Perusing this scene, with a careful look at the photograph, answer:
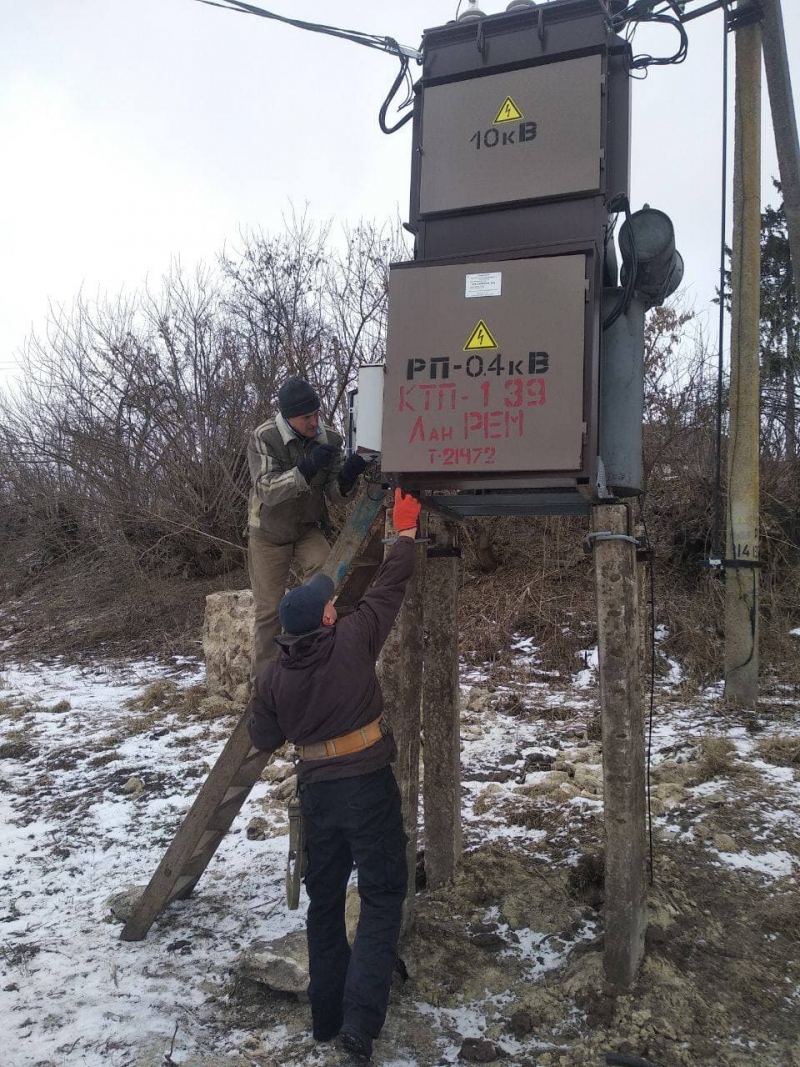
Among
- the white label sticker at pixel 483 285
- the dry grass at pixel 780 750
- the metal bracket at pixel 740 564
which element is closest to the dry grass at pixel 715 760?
the dry grass at pixel 780 750

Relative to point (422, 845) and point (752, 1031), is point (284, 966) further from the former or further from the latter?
point (752, 1031)

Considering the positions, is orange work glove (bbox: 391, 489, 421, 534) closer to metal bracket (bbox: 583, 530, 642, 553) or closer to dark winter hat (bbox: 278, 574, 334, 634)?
dark winter hat (bbox: 278, 574, 334, 634)

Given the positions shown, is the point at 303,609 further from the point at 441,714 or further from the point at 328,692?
the point at 441,714

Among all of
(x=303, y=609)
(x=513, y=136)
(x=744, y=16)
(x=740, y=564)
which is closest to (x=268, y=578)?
(x=303, y=609)

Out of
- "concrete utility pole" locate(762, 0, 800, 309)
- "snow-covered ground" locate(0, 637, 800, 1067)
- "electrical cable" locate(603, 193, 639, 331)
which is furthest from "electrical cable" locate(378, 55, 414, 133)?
"snow-covered ground" locate(0, 637, 800, 1067)

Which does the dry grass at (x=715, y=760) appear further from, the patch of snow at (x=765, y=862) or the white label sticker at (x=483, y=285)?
the white label sticker at (x=483, y=285)

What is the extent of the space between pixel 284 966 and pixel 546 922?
1.30 meters

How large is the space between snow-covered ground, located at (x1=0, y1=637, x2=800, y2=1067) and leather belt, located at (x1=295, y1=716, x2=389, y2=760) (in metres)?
1.13

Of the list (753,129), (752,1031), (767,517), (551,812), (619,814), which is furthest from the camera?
(767,517)

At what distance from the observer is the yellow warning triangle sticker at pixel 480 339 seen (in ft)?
10.3

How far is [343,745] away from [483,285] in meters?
2.01

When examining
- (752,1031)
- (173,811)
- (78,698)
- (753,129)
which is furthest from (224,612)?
(753,129)

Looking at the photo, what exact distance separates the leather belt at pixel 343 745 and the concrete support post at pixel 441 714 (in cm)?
106

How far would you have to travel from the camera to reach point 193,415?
516 inches
